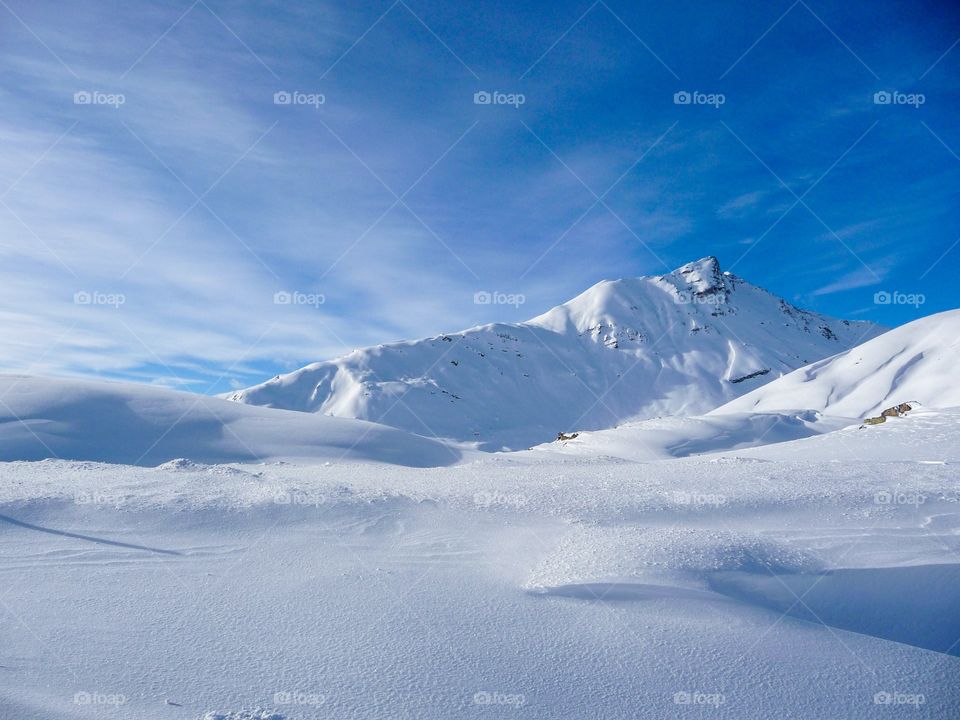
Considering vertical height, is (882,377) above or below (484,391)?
below

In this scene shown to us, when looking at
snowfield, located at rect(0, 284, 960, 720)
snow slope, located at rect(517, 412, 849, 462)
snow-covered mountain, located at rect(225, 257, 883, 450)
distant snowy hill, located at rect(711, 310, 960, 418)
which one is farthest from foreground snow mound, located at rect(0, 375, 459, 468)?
snow-covered mountain, located at rect(225, 257, 883, 450)

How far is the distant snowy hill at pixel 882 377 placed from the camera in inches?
1839

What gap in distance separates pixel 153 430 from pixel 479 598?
60.0 feet

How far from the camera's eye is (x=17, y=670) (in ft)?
13.5

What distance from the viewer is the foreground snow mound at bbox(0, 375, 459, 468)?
60.1 feet

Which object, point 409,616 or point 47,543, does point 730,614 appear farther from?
point 47,543

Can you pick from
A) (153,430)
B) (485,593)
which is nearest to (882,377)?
(153,430)

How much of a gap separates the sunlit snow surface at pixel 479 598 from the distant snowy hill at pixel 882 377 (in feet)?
133

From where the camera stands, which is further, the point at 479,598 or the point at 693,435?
the point at 693,435

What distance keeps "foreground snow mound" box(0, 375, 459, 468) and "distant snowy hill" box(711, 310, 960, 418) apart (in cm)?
3490

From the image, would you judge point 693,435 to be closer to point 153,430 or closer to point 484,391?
point 153,430

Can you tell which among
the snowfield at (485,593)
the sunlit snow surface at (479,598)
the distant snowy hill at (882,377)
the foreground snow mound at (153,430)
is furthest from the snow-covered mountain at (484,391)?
the sunlit snow surface at (479,598)

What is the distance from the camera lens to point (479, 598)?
18.4ft

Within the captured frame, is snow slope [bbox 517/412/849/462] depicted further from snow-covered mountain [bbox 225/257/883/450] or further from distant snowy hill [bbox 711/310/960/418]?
snow-covered mountain [bbox 225/257/883/450]
